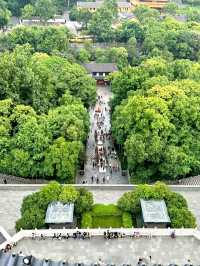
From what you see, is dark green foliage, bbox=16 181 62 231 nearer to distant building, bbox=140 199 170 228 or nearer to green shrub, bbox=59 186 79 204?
green shrub, bbox=59 186 79 204

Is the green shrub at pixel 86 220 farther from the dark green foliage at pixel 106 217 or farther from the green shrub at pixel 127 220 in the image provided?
the green shrub at pixel 127 220

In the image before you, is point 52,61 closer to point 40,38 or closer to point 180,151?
point 40,38

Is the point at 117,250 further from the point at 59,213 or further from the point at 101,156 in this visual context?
the point at 101,156

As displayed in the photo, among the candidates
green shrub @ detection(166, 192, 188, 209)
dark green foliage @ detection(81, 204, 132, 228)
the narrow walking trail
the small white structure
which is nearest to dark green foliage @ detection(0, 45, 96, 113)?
the narrow walking trail

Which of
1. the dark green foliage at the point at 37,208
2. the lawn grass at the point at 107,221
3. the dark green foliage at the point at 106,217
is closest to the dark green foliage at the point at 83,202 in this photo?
the dark green foliage at the point at 106,217

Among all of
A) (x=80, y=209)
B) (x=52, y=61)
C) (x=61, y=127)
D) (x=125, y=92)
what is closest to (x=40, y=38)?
(x=52, y=61)

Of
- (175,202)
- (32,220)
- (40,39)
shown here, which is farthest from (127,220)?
(40,39)

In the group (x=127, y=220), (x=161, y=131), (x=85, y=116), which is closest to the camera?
(x=127, y=220)
